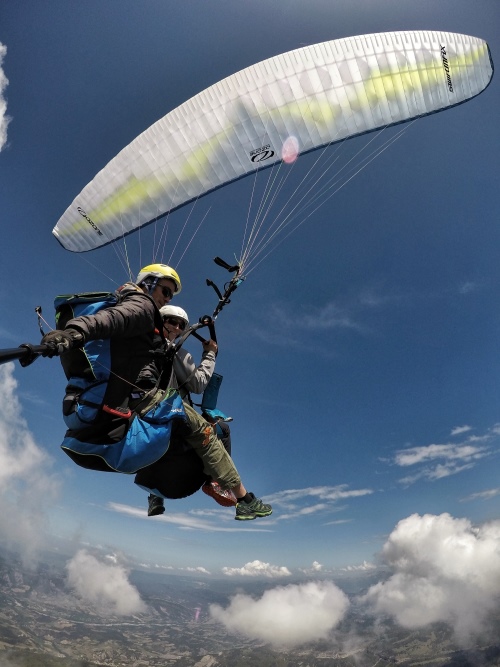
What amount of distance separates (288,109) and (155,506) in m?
10.7

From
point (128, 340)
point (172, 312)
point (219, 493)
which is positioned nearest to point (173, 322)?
point (172, 312)

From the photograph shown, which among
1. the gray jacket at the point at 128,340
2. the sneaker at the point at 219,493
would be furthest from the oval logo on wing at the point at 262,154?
the sneaker at the point at 219,493

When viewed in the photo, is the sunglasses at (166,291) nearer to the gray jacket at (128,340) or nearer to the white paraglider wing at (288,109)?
the gray jacket at (128,340)

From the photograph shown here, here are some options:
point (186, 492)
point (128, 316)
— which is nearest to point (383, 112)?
point (128, 316)

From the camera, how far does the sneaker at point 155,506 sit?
5.73 metres

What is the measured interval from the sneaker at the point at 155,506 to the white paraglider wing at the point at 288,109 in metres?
9.02

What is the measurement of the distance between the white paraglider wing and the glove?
31.0ft

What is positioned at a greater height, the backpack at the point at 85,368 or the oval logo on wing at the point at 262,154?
the oval logo on wing at the point at 262,154

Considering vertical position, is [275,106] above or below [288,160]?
above

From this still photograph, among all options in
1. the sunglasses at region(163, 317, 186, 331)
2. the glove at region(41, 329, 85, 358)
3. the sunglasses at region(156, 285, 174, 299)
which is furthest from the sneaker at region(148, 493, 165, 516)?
the glove at region(41, 329, 85, 358)

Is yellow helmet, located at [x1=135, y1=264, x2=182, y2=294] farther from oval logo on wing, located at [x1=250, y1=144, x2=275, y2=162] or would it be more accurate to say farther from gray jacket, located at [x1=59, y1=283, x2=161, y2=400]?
oval logo on wing, located at [x1=250, y1=144, x2=275, y2=162]

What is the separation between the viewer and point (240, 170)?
1087 centimetres

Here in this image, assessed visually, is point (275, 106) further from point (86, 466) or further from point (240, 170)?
point (86, 466)

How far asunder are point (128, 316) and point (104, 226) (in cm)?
960
